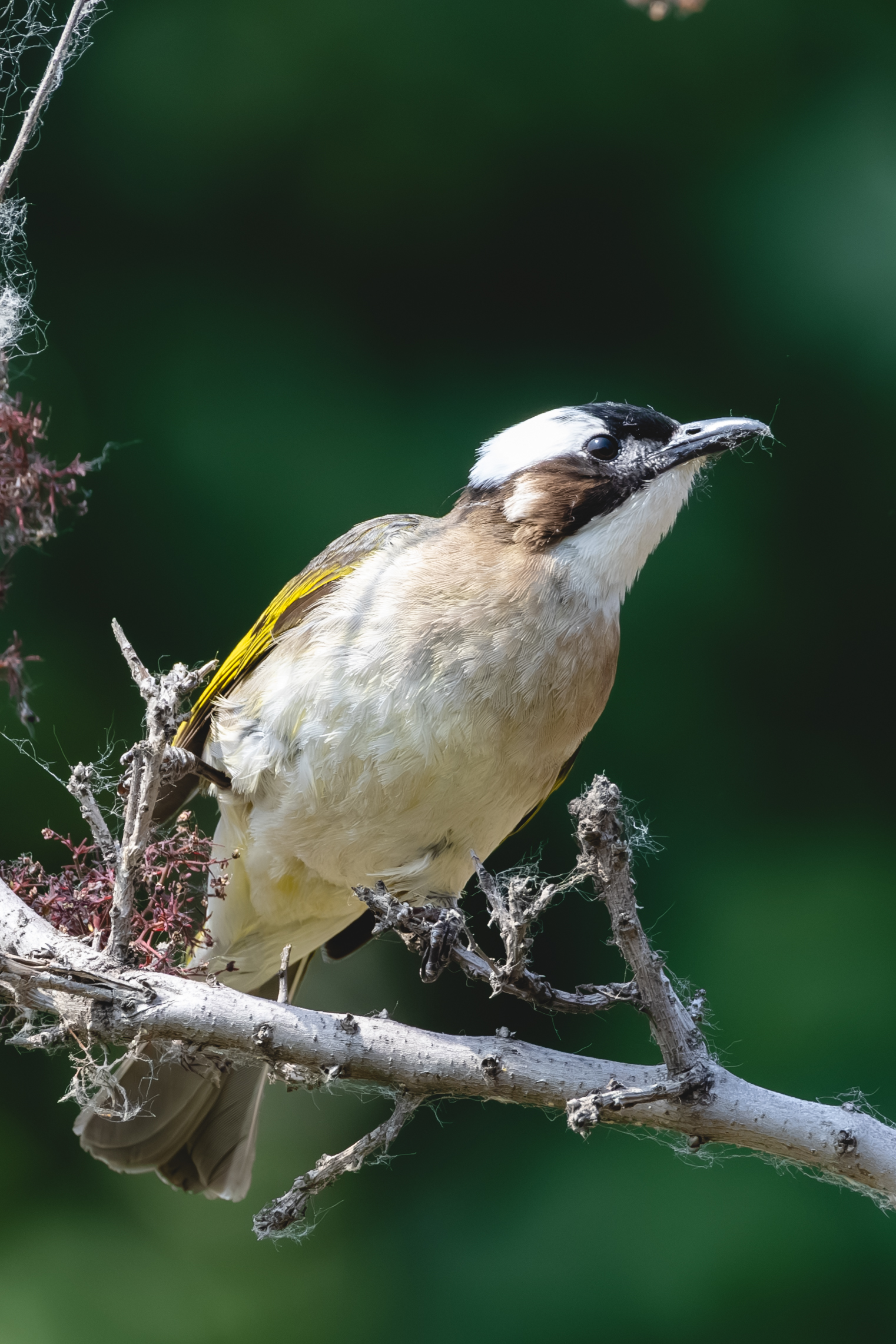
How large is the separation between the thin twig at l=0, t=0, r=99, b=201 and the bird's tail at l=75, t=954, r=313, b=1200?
1654 mm

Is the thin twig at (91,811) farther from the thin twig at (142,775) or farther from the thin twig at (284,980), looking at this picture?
the thin twig at (284,980)

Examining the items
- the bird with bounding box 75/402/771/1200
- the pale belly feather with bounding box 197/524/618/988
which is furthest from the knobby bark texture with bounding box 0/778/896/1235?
the pale belly feather with bounding box 197/524/618/988

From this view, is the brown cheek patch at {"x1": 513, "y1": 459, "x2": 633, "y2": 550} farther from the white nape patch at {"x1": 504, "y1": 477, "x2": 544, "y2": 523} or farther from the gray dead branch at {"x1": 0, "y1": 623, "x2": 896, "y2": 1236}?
the gray dead branch at {"x1": 0, "y1": 623, "x2": 896, "y2": 1236}

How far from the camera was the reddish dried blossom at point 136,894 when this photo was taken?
160 cm

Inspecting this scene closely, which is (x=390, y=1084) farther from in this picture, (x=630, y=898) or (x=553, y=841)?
(x=553, y=841)

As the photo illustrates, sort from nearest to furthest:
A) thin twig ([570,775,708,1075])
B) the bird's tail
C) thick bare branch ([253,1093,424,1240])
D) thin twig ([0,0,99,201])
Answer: thin twig ([570,775,708,1075]) < thin twig ([0,0,99,201]) < thick bare branch ([253,1093,424,1240]) < the bird's tail

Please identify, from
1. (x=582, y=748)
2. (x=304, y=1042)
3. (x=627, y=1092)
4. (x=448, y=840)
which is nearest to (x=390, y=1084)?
(x=304, y=1042)

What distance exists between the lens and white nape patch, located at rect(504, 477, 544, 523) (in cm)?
226

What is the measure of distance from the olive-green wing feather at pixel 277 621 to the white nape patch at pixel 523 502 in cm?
23

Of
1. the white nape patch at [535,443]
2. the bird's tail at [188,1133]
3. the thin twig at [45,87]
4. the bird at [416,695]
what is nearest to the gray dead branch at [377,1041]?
the bird at [416,695]

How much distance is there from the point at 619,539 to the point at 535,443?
269 millimetres

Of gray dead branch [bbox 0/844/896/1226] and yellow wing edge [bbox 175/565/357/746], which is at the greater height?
yellow wing edge [bbox 175/565/357/746]

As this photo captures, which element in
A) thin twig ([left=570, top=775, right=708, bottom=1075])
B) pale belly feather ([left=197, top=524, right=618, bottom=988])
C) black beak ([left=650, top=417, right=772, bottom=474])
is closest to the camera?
thin twig ([left=570, top=775, right=708, bottom=1075])

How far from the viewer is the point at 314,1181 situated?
1561 millimetres
